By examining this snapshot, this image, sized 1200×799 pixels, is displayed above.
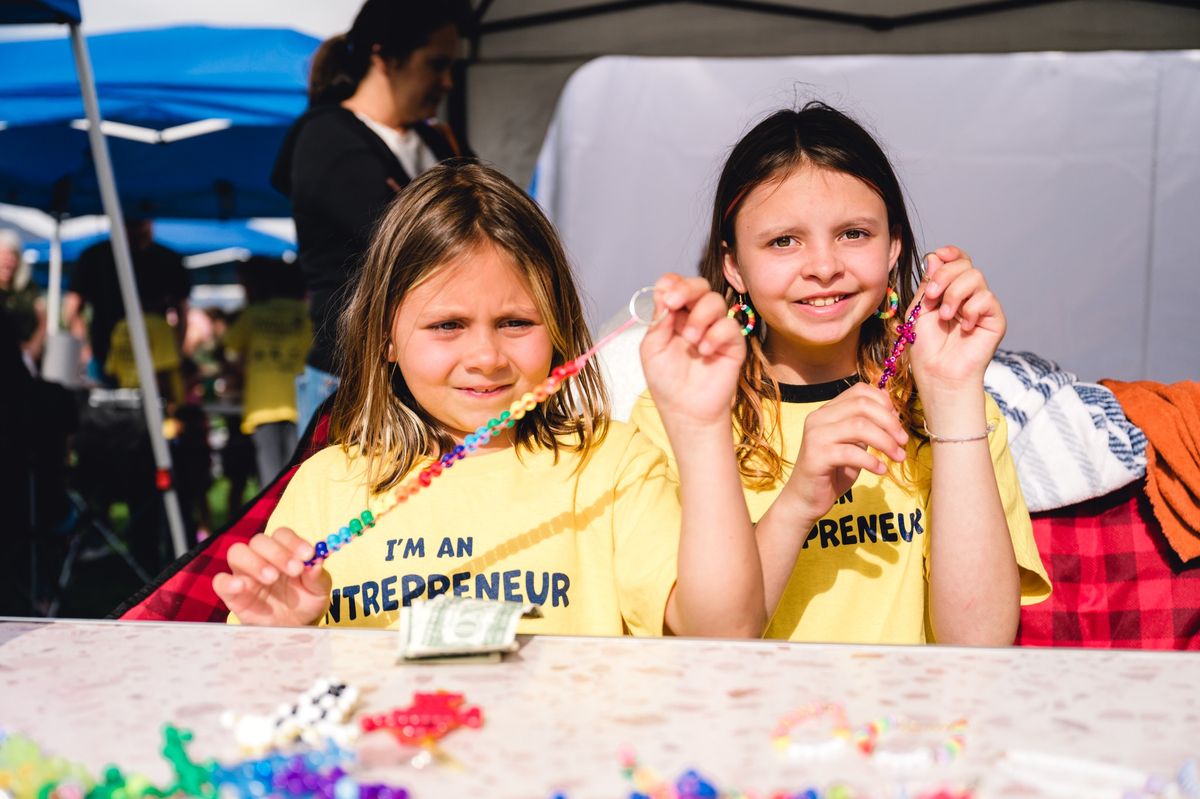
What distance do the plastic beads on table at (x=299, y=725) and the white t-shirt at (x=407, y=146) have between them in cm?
154

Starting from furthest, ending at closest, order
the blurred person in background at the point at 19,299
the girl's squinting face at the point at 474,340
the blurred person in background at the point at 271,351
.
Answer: the blurred person in background at the point at 19,299, the blurred person in background at the point at 271,351, the girl's squinting face at the point at 474,340

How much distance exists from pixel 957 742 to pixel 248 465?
4859 mm

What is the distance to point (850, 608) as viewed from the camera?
4.23 ft

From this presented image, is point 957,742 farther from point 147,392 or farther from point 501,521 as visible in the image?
point 147,392

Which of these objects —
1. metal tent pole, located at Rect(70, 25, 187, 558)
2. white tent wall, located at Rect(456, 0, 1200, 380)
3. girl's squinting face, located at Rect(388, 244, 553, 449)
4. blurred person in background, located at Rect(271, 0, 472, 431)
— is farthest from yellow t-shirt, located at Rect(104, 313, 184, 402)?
girl's squinting face, located at Rect(388, 244, 553, 449)

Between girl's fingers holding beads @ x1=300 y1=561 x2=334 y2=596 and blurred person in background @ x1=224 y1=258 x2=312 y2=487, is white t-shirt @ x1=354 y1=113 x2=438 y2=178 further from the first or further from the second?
blurred person in background @ x1=224 y1=258 x2=312 y2=487

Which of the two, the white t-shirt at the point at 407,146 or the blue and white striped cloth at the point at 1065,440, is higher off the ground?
the white t-shirt at the point at 407,146

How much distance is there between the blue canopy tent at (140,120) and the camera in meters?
3.07

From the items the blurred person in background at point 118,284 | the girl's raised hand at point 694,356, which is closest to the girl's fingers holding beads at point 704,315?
the girl's raised hand at point 694,356

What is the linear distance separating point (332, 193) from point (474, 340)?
88 cm

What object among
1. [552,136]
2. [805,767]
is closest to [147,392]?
[552,136]

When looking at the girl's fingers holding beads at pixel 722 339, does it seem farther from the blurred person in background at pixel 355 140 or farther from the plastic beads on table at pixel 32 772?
the blurred person in background at pixel 355 140

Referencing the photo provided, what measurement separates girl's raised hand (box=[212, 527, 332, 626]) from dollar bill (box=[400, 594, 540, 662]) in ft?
0.69

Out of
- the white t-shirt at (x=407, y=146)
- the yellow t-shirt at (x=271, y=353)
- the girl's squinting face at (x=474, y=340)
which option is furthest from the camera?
the yellow t-shirt at (x=271, y=353)
